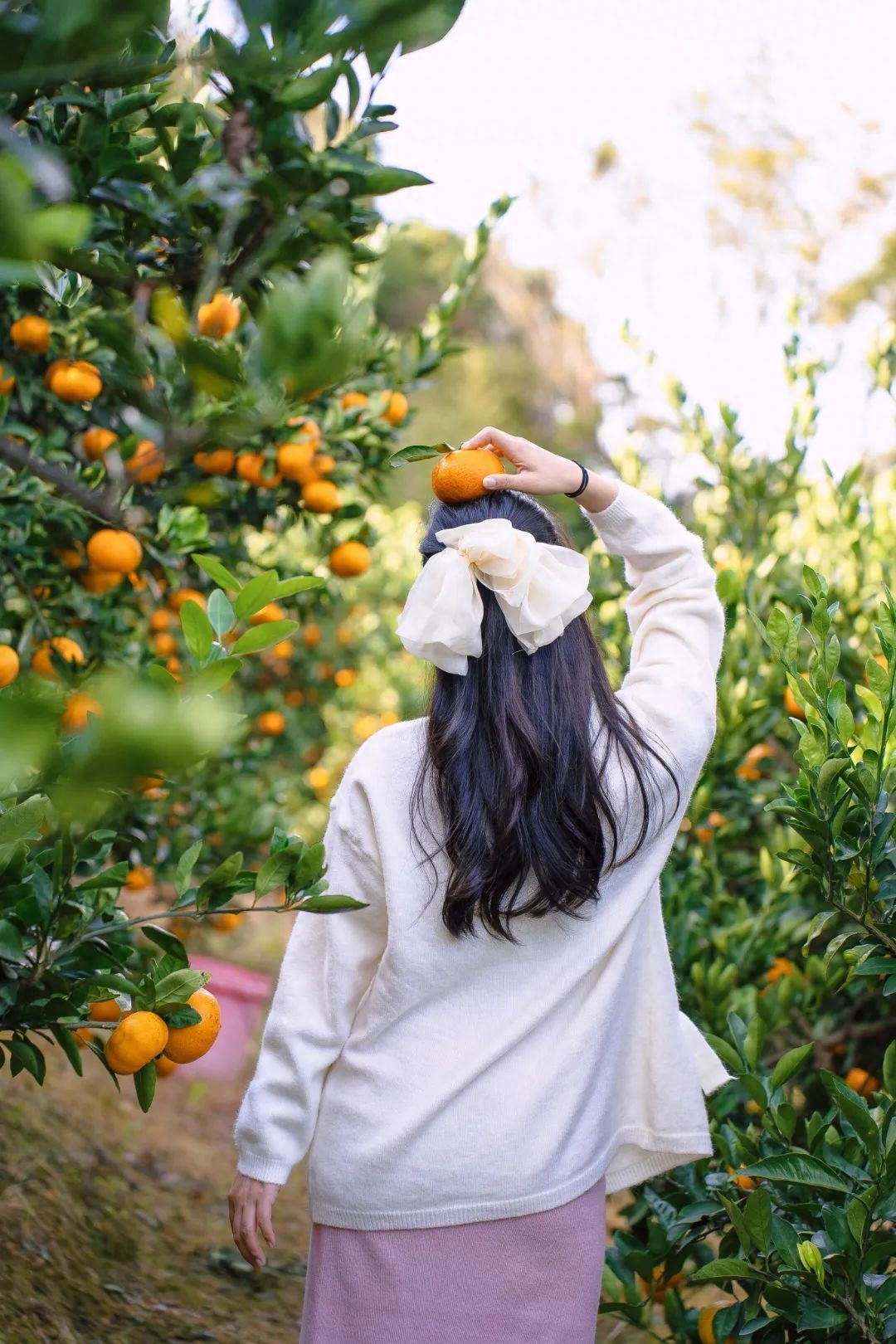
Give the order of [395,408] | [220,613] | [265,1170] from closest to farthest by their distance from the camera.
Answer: [220,613] → [265,1170] → [395,408]

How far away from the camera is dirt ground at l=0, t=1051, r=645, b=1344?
2.12 m

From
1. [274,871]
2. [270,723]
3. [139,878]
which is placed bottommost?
[270,723]

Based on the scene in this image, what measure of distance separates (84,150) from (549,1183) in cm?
139

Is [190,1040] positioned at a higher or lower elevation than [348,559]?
higher

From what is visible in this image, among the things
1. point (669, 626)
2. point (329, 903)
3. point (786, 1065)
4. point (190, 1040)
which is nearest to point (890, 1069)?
point (786, 1065)

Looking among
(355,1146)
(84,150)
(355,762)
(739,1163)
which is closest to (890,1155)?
(739,1163)

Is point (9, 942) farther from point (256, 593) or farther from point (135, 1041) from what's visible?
point (256, 593)

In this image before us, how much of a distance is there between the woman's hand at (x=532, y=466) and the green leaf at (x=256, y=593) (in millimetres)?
707

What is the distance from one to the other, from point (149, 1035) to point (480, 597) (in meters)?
0.65

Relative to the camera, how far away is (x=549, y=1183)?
1457mm

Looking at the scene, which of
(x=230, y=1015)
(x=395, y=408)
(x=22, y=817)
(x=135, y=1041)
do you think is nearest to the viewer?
(x=22, y=817)

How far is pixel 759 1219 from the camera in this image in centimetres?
137

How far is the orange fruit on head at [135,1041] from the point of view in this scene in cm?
116

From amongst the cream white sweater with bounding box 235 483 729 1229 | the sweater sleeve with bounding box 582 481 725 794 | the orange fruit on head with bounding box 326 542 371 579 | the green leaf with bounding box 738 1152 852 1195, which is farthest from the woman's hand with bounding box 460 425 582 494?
the orange fruit on head with bounding box 326 542 371 579
